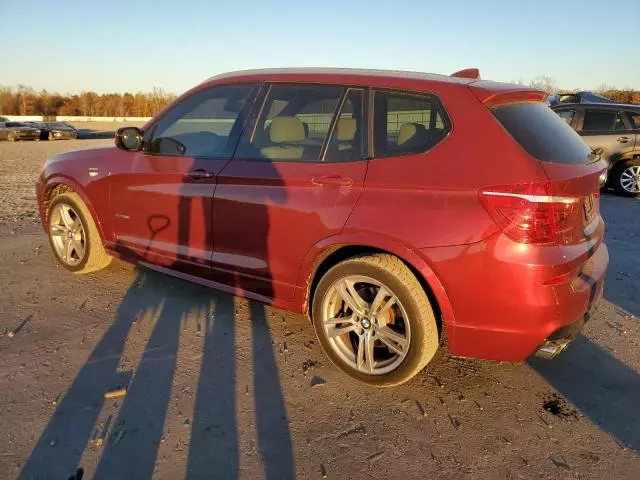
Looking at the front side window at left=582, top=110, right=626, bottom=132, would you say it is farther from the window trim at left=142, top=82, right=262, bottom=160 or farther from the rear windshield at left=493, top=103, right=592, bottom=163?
the window trim at left=142, top=82, right=262, bottom=160

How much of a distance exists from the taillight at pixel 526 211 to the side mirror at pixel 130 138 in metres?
2.84

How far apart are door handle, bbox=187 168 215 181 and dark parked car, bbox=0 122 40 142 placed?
104 feet

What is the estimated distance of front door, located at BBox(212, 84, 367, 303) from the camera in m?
3.04

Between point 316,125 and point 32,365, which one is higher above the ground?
point 316,125

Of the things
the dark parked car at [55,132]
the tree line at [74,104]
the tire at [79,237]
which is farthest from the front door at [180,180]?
the tree line at [74,104]

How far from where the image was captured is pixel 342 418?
8.88ft

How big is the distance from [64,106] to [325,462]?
3271 inches

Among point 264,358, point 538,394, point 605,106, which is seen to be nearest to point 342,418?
point 264,358

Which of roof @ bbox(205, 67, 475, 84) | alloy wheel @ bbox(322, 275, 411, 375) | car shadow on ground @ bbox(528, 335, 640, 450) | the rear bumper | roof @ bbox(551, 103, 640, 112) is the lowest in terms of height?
car shadow on ground @ bbox(528, 335, 640, 450)

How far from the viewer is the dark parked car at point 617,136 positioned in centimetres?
941

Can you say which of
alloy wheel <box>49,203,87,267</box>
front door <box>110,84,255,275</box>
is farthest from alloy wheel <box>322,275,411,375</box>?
alloy wheel <box>49,203,87,267</box>

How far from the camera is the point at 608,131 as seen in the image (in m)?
9.72

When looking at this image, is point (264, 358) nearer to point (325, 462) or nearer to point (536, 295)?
point (325, 462)

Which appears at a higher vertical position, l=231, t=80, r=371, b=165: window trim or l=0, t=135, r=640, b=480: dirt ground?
l=231, t=80, r=371, b=165: window trim
